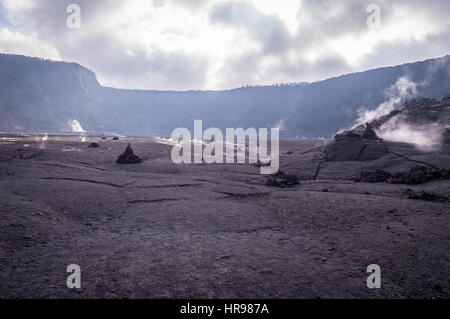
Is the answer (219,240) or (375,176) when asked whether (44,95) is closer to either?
(375,176)

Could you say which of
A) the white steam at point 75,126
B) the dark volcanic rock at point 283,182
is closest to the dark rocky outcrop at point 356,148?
the dark volcanic rock at point 283,182

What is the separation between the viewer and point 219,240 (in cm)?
417

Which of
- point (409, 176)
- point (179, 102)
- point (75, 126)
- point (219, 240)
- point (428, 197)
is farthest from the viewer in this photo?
point (179, 102)

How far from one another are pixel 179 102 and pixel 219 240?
14389 cm

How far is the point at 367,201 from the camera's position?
601 centimetres

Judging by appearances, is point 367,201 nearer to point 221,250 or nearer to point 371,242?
point 371,242

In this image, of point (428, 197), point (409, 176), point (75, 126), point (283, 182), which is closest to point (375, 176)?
point (409, 176)

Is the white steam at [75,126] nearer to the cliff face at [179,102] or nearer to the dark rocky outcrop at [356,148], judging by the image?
the cliff face at [179,102]

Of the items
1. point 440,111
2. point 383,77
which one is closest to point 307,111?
point 383,77

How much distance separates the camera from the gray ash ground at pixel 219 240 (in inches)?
112

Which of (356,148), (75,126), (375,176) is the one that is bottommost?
(375,176)

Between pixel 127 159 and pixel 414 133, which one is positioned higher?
pixel 414 133

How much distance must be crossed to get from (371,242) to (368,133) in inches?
418

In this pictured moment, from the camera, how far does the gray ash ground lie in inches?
112
